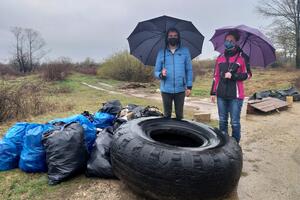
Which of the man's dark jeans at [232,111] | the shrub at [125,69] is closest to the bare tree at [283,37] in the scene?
the shrub at [125,69]

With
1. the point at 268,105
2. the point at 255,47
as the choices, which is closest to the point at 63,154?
the point at 255,47

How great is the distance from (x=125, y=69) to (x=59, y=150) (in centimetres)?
2212

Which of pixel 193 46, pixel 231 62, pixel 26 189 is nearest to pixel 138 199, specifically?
pixel 26 189

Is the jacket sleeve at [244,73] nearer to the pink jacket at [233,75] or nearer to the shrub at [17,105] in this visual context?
the pink jacket at [233,75]

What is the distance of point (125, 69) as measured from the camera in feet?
83.6

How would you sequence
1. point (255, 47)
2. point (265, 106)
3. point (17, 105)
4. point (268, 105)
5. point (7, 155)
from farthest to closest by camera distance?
1. point (268, 105)
2. point (265, 106)
3. point (17, 105)
4. point (255, 47)
5. point (7, 155)

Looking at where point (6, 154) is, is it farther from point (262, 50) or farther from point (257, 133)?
point (257, 133)

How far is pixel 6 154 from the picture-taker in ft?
13.1

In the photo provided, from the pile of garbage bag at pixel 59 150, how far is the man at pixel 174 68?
109 centimetres

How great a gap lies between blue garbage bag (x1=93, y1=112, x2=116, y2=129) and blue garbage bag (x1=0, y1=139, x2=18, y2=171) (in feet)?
4.16

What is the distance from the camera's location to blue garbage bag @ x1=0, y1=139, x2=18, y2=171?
3.97 metres

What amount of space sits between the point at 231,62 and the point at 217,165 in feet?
5.97

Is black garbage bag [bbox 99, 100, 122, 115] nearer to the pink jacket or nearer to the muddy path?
A: the muddy path

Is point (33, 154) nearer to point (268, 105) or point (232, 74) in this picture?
point (232, 74)
